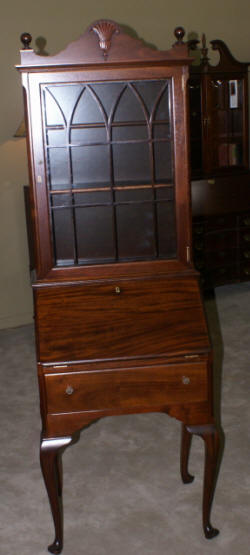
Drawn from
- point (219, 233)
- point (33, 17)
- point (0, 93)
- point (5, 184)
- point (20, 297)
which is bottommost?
point (20, 297)

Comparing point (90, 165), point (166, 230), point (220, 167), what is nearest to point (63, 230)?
point (90, 165)

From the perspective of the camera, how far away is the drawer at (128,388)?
76.3 inches

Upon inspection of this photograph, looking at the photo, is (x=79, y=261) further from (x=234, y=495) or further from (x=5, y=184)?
(x=5, y=184)

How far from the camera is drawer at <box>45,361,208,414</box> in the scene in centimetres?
194

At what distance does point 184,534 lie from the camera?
218 centimetres

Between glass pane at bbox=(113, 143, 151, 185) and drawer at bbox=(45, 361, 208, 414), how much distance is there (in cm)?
67

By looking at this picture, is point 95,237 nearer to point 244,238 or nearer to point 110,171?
point 110,171

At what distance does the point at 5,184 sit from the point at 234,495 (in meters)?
2.99

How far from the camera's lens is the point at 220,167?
523 cm

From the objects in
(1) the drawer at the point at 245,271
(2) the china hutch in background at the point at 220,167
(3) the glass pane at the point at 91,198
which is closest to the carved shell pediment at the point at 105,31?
(3) the glass pane at the point at 91,198

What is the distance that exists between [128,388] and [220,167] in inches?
142

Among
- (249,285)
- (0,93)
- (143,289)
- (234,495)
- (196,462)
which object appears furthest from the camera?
(249,285)

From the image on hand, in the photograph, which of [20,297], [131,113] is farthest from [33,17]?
[131,113]

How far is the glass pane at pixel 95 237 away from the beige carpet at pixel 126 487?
3.26ft
